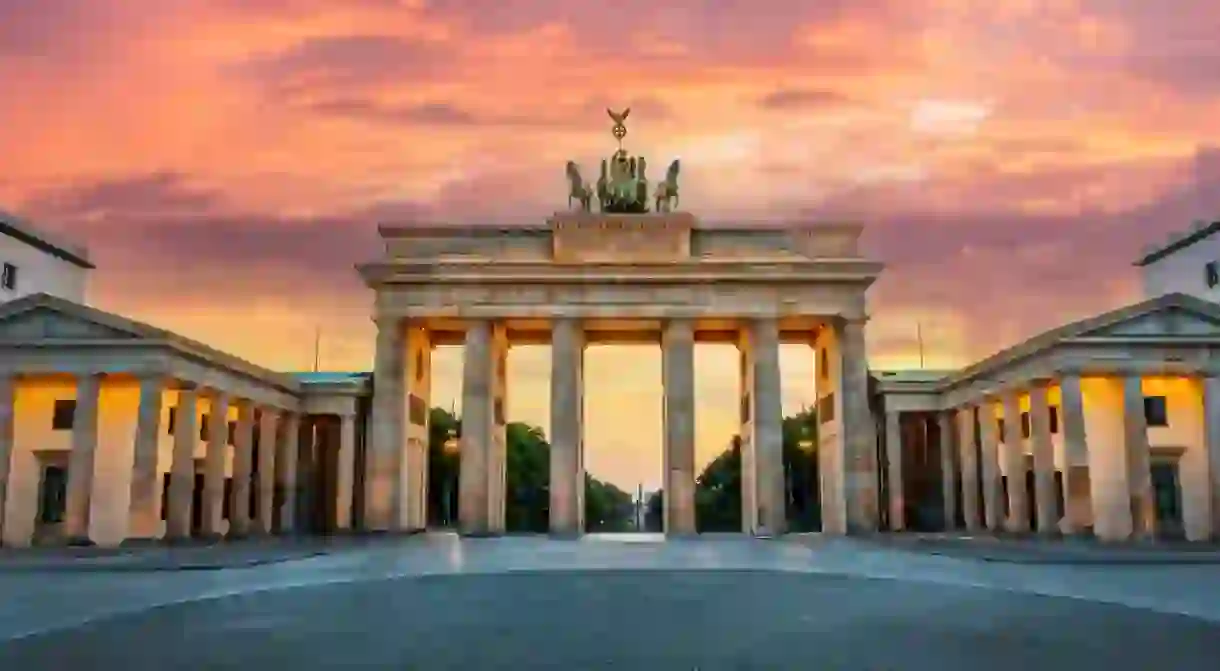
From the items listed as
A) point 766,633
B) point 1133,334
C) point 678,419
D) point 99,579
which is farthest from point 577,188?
point 766,633

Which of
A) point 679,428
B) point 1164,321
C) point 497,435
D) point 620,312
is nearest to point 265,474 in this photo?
point 497,435

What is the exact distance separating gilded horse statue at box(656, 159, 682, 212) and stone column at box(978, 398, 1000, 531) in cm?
1962

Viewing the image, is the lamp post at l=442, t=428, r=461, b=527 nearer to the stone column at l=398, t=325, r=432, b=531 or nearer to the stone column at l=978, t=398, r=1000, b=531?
the stone column at l=398, t=325, r=432, b=531

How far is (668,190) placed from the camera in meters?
60.0

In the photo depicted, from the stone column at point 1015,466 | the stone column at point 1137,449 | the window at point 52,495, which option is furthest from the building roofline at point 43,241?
the stone column at point 1137,449

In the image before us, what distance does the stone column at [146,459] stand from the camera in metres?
46.7

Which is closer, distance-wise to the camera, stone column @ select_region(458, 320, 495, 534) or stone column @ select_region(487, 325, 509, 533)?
stone column @ select_region(458, 320, 495, 534)

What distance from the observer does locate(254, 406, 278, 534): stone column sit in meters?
59.1

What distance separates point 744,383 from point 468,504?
18.1 meters

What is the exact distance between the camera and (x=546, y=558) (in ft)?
114

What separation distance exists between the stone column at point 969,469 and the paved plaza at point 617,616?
31.9 metres

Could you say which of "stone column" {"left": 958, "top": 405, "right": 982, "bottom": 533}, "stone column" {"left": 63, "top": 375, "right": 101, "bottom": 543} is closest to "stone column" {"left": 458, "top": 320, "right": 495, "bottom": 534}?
"stone column" {"left": 63, "top": 375, "right": 101, "bottom": 543}

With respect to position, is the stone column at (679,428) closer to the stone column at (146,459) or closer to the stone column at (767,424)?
the stone column at (767,424)

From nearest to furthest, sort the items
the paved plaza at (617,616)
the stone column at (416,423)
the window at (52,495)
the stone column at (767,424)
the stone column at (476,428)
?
1. the paved plaza at (617,616)
2. the window at (52,495)
3. the stone column at (767,424)
4. the stone column at (476,428)
5. the stone column at (416,423)
